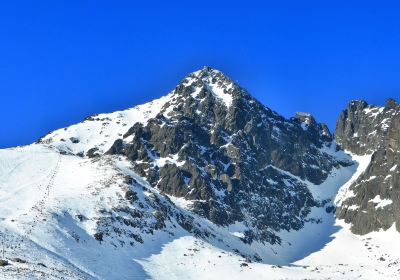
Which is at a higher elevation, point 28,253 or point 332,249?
point 332,249

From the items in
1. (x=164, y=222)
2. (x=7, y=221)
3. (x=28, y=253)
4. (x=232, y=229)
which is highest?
(x=232, y=229)

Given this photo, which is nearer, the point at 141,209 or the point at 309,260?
the point at 141,209

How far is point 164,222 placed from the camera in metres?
142

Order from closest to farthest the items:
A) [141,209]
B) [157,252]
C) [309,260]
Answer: [157,252] → [141,209] → [309,260]

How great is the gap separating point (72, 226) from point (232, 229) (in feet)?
234

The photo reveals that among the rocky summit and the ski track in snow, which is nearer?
the ski track in snow

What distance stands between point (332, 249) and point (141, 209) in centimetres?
6791

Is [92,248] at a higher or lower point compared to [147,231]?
lower

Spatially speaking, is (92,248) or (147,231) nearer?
(92,248)

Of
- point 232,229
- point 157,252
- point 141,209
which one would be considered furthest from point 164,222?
point 232,229

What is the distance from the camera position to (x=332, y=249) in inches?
7283

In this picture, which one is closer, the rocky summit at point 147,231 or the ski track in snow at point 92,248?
the ski track in snow at point 92,248

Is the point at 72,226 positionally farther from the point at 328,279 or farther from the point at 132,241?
the point at 328,279

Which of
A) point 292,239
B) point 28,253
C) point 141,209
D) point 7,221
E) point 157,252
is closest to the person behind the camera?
point 28,253
